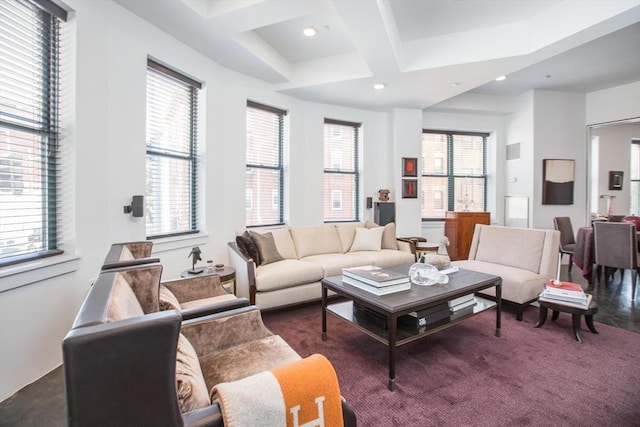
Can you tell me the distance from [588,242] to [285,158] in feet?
14.7

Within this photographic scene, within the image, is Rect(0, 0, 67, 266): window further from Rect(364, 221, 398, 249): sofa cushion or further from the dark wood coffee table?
Rect(364, 221, 398, 249): sofa cushion

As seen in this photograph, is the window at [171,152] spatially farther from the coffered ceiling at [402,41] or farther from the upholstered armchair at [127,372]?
the upholstered armchair at [127,372]

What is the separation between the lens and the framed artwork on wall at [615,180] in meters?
6.56

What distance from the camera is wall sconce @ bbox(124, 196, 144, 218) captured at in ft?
Result: 8.82

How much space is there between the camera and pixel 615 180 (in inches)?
259

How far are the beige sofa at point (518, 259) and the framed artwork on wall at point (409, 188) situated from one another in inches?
68.0

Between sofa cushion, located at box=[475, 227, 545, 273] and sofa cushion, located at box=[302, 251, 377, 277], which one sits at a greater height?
sofa cushion, located at box=[475, 227, 545, 273]

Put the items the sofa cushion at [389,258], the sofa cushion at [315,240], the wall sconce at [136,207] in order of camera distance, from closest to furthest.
Result: 1. the wall sconce at [136,207]
2. the sofa cushion at [389,258]
3. the sofa cushion at [315,240]

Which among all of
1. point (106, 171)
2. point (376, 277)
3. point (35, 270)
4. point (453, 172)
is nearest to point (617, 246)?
point (453, 172)

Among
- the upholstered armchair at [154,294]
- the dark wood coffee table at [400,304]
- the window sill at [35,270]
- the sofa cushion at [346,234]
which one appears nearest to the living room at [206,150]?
the window sill at [35,270]

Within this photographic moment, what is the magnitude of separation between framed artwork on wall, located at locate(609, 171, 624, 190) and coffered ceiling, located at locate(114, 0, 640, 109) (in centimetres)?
237

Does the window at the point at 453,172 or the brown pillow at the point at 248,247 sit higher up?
the window at the point at 453,172

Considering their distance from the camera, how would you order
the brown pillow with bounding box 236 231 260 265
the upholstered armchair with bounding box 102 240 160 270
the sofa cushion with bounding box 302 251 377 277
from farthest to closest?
the sofa cushion with bounding box 302 251 377 277 → the brown pillow with bounding box 236 231 260 265 → the upholstered armchair with bounding box 102 240 160 270

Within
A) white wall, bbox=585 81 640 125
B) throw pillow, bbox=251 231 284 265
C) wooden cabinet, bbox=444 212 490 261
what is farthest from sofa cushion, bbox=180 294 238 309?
white wall, bbox=585 81 640 125
